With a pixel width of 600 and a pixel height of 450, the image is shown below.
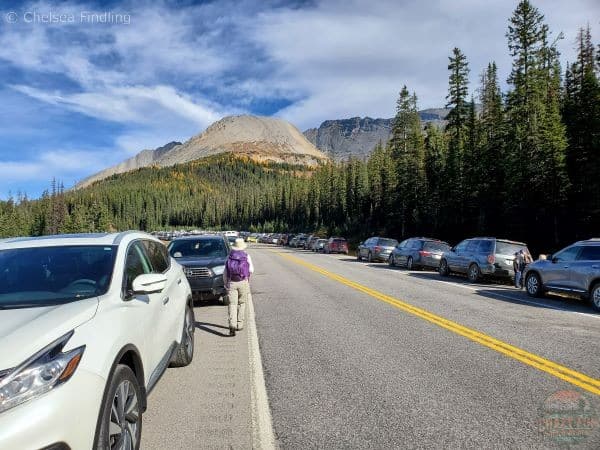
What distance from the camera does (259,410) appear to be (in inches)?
195

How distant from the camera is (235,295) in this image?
8.94m

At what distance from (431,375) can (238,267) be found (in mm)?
4161

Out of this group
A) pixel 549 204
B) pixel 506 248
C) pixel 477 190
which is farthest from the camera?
pixel 477 190

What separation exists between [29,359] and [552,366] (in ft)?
19.8

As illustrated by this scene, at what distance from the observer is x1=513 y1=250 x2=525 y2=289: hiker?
1650 centimetres

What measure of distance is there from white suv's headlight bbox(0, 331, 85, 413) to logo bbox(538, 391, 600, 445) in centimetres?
382

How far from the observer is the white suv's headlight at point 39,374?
2.71 metres

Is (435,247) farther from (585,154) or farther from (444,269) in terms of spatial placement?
(585,154)

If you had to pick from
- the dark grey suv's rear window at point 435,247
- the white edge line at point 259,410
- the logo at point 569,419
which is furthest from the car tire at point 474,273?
the logo at point 569,419

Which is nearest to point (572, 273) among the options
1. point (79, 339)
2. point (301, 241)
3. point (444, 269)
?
point (444, 269)

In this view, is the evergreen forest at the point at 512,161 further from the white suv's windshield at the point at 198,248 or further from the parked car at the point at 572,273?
the white suv's windshield at the point at 198,248

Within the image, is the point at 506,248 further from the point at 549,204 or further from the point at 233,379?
the point at 549,204

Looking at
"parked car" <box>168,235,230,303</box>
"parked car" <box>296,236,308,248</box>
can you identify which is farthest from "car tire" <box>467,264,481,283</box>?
"parked car" <box>296,236,308,248</box>

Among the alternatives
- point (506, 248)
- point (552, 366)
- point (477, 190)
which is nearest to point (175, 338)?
→ point (552, 366)
